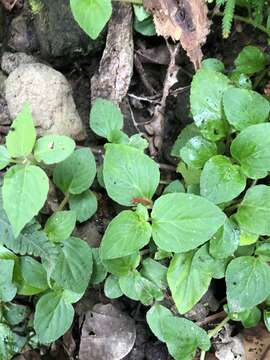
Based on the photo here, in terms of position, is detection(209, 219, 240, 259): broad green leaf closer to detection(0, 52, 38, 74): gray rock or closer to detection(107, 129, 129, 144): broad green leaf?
detection(107, 129, 129, 144): broad green leaf

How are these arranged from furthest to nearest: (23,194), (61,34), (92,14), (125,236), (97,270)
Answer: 1. (61,34)
2. (97,270)
3. (92,14)
4. (125,236)
5. (23,194)

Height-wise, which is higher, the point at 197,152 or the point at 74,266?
the point at 197,152

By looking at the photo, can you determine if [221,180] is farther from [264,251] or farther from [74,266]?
[74,266]

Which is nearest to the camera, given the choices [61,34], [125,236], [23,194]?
[23,194]

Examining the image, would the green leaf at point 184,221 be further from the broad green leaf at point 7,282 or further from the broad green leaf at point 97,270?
the broad green leaf at point 7,282

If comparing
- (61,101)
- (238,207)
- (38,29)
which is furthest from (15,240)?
(38,29)

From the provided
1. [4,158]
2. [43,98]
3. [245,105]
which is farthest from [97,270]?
[245,105]
